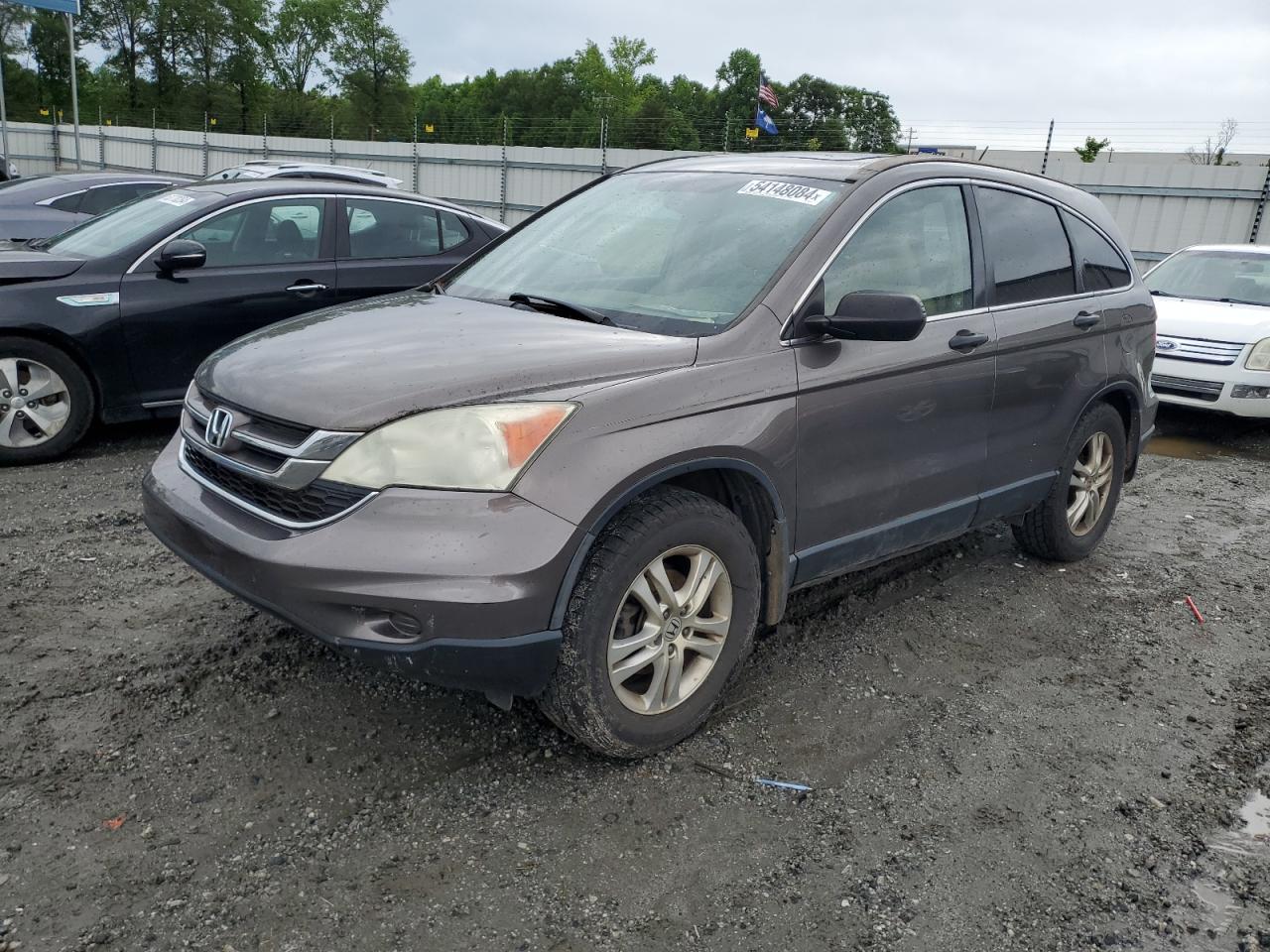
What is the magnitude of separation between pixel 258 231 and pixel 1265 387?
772 cm

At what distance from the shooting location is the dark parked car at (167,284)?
5.68 m

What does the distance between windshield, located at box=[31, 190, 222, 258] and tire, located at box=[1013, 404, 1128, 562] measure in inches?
205

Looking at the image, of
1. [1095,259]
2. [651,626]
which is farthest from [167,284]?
[1095,259]

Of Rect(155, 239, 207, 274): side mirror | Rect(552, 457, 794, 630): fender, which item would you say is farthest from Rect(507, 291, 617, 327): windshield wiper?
Rect(155, 239, 207, 274): side mirror

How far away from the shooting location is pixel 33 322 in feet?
18.4

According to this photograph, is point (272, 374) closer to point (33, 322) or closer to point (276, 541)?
point (276, 541)

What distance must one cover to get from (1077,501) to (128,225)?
19.0ft

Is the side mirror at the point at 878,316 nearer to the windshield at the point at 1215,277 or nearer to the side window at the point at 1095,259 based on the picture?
the side window at the point at 1095,259

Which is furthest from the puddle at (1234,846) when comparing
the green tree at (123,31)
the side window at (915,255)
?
the green tree at (123,31)

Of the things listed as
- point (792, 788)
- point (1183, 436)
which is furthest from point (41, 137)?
point (792, 788)

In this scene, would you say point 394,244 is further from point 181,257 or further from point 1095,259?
point 1095,259

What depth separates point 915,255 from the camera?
3.78 m

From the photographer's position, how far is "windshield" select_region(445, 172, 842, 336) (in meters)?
3.34

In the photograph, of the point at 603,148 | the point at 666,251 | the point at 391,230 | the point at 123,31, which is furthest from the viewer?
the point at 123,31
